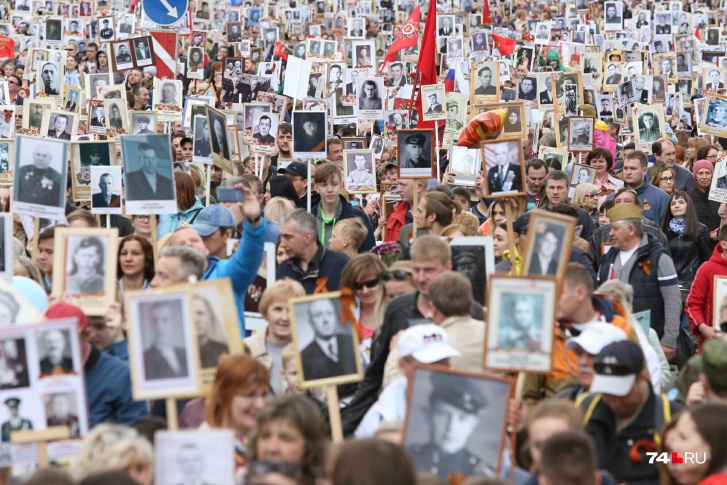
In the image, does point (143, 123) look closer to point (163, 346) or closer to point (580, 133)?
point (580, 133)

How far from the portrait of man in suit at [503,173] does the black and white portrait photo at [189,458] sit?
3904 mm

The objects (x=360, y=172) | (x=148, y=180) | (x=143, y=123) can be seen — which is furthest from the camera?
(x=143, y=123)

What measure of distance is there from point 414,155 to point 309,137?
5.54ft

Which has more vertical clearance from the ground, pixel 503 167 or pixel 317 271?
pixel 503 167

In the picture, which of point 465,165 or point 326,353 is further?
point 465,165

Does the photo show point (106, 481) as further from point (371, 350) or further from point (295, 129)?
point (295, 129)

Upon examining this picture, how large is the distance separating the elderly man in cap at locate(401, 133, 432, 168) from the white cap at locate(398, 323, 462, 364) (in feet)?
15.1

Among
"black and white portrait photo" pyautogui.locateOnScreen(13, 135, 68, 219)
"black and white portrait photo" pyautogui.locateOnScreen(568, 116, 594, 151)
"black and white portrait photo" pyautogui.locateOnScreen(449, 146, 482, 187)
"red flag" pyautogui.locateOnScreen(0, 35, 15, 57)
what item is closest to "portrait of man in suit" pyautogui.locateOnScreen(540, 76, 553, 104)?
"black and white portrait photo" pyautogui.locateOnScreen(568, 116, 594, 151)

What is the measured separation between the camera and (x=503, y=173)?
772 centimetres

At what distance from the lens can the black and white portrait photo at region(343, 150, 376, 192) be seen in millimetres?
12062

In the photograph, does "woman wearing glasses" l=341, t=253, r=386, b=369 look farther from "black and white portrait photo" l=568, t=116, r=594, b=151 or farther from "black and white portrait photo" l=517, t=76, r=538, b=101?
"black and white portrait photo" l=517, t=76, r=538, b=101

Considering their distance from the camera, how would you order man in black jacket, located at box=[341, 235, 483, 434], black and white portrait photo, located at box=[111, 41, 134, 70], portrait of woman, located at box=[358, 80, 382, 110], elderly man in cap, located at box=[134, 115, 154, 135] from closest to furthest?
1. man in black jacket, located at box=[341, 235, 483, 434]
2. elderly man in cap, located at box=[134, 115, 154, 135]
3. black and white portrait photo, located at box=[111, 41, 134, 70]
4. portrait of woman, located at box=[358, 80, 382, 110]

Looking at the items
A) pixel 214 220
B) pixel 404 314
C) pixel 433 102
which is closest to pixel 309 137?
pixel 433 102

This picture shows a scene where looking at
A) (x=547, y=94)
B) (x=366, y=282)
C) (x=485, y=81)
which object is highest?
(x=485, y=81)
